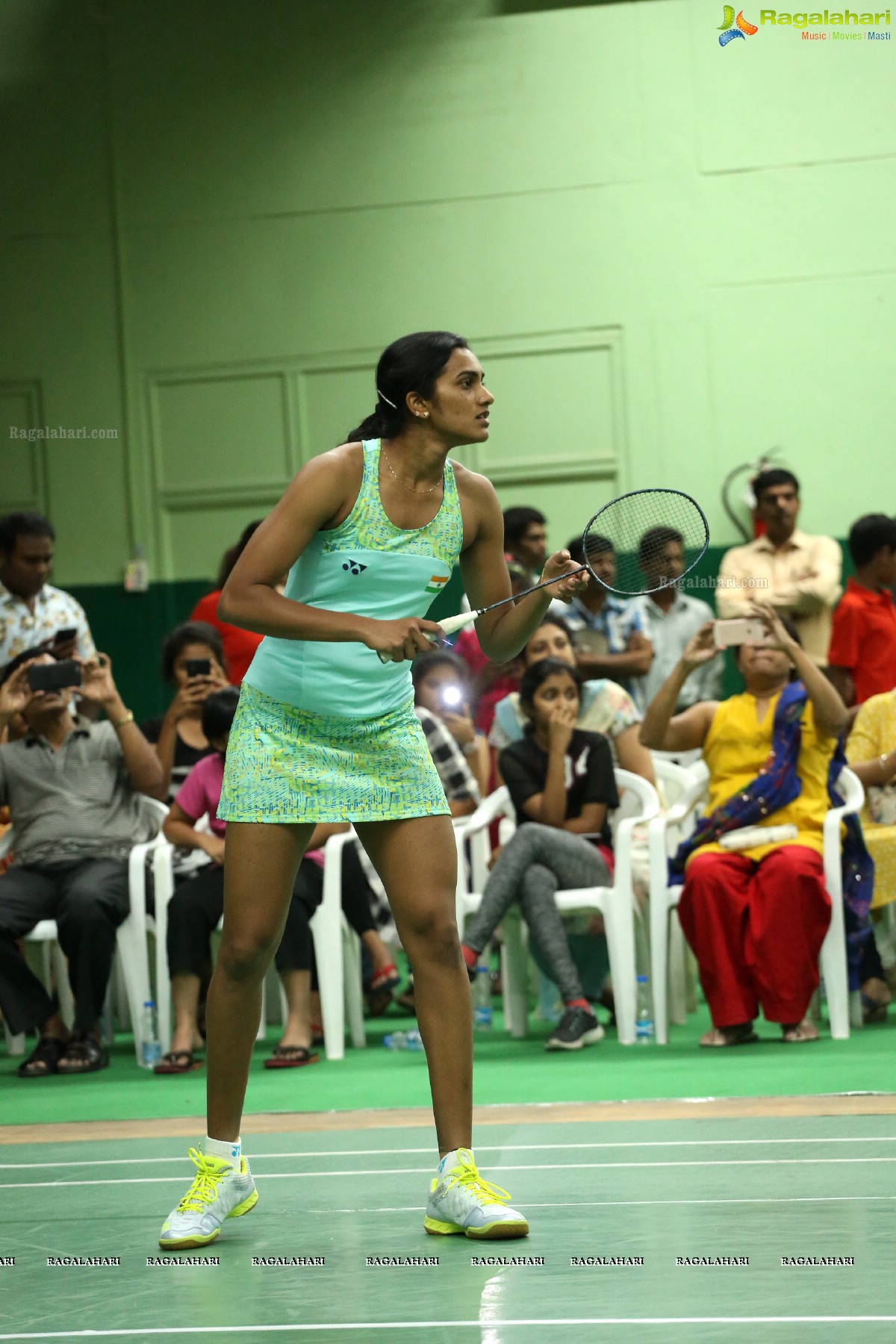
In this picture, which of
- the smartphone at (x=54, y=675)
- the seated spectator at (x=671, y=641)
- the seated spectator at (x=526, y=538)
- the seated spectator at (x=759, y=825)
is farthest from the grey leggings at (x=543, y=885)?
the seated spectator at (x=671, y=641)

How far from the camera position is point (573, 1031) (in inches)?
208

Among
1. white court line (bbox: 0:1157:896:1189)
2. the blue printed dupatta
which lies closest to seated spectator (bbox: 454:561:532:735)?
the blue printed dupatta

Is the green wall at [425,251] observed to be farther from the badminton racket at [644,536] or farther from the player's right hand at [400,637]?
the player's right hand at [400,637]

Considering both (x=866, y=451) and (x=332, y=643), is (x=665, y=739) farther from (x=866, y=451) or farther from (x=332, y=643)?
(x=866, y=451)

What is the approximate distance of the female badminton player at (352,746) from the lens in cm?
293

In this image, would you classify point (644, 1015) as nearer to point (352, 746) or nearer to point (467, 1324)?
point (352, 746)

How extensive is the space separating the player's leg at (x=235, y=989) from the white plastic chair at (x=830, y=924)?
252 centimetres

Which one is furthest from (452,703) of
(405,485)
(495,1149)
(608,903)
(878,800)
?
(405,485)

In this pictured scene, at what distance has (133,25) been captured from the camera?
9719mm

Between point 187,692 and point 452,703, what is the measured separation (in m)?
1.07

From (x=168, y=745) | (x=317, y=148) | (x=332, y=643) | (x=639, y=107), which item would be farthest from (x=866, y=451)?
(x=332, y=643)

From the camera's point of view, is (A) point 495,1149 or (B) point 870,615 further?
(B) point 870,615

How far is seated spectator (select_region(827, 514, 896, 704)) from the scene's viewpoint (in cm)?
681

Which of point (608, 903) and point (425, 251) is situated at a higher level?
point (425, 251)
